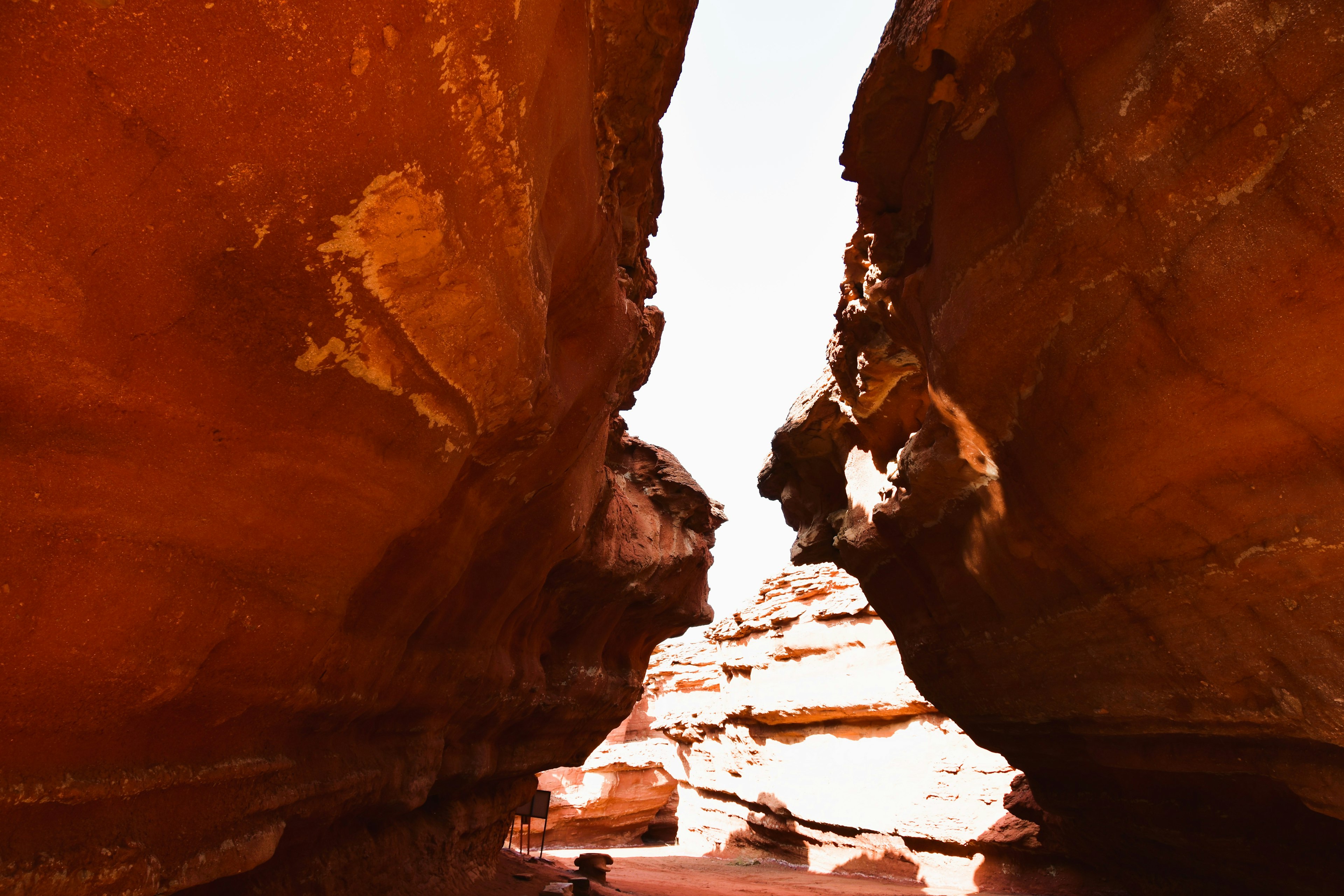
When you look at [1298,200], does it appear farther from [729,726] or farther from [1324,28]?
[729,726]

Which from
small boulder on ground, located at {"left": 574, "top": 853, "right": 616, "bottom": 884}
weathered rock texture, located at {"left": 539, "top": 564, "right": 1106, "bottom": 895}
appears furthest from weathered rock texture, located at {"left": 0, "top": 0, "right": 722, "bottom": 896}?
weathered rock texture, located at {"left": 539, "top": 564, "right": 1106, "bottom": 895}

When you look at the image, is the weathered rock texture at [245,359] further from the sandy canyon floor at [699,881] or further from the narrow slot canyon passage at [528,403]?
the sandy canyon floor at [699,881]

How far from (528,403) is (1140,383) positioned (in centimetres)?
338

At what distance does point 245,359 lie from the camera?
2482mm

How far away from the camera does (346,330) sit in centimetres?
264

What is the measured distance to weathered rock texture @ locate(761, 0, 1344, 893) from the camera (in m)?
3.26

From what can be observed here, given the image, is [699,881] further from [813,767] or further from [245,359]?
[245,359]

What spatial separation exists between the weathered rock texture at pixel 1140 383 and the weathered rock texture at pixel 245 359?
2.34 m

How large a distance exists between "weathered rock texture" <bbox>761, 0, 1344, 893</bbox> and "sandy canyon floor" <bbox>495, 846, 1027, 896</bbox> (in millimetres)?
5628

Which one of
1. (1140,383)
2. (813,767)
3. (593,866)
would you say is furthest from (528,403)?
(813,767)

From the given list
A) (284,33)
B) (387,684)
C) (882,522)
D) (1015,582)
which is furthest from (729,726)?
(284,33)

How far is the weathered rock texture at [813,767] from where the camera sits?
12164mm

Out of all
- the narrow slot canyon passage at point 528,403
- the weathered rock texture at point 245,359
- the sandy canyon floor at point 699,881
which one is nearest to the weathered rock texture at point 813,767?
the sandy canyon floor at point 699,881

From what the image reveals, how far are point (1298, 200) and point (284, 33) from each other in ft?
13.2
